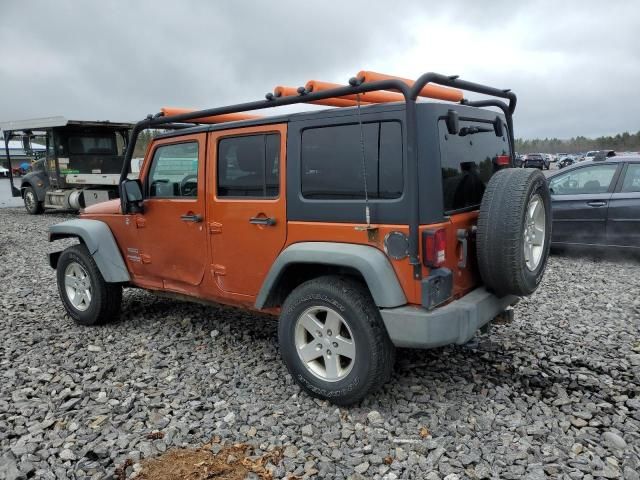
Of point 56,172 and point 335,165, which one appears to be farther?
point 56,172

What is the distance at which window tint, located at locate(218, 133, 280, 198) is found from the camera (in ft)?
11.8

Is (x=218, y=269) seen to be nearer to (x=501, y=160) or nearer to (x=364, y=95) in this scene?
(x=364, y=95)

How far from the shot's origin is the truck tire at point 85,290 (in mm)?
4863

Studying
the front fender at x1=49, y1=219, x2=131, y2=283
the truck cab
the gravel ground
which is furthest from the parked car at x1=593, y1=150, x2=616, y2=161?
the truck cab

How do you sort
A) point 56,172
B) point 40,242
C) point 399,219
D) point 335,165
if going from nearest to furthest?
point 399,219
point 335,165
point 40,242
point 56,172

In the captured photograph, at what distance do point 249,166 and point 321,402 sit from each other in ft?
5.73

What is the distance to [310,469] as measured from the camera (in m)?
2.73

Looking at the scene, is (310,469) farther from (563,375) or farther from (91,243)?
(91,243)

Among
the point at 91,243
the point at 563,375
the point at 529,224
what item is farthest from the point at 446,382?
the point at 91,243

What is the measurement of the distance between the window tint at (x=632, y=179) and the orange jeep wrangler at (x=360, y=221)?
13.0 feet

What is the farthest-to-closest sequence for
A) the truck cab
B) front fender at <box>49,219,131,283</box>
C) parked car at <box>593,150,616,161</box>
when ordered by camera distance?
the truck cab, parked car at <box>593,150,616,161</box>, front fender at <box>49,219,131,283</box>

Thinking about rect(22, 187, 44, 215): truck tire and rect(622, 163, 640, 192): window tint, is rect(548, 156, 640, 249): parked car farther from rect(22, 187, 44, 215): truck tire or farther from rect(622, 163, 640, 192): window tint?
rect(22, 187, 44, 215): truck tire

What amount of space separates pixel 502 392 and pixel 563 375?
1.99ft

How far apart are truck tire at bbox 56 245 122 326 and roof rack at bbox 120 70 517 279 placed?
0.82m
